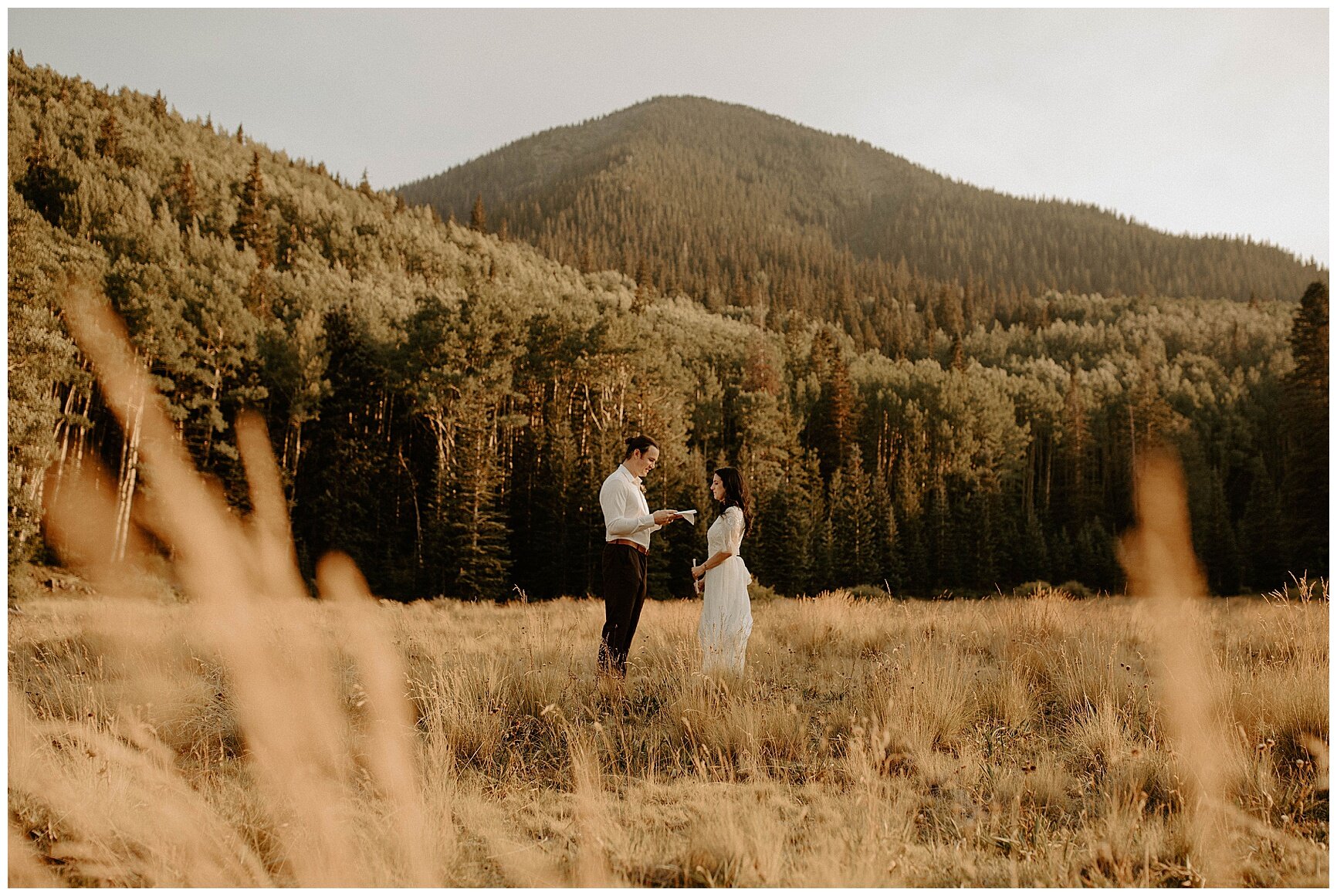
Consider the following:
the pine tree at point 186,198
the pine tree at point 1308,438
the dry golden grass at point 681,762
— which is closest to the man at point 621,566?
the dry golden grass at point 681,762

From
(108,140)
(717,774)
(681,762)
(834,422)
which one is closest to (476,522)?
(681,762)

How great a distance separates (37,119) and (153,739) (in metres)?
111

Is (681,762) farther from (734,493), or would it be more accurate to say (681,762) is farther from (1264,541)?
(1264,541)

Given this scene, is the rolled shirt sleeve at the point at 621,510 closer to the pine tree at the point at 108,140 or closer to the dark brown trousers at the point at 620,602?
the dark brown trousers at the point at 620,602

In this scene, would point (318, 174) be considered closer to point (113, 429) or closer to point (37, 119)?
point (37, 119)

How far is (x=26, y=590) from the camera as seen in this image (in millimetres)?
22906

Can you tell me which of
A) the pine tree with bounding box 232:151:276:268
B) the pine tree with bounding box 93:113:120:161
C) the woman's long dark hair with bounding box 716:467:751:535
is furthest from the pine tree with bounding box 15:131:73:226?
the woman's long dark hair with bounding box 716:467:751:535

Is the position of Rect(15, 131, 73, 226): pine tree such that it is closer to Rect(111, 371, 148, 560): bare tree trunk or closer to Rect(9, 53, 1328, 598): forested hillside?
Rect(9, 53, 1328, 598): forested hillside

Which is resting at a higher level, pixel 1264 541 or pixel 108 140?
pixel 108 140

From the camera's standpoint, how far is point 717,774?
4801mm

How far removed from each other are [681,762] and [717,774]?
44cm

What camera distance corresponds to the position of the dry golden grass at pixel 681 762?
3729 mm

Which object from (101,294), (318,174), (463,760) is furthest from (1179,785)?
(318,174)

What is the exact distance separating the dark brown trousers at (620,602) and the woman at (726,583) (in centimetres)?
58
